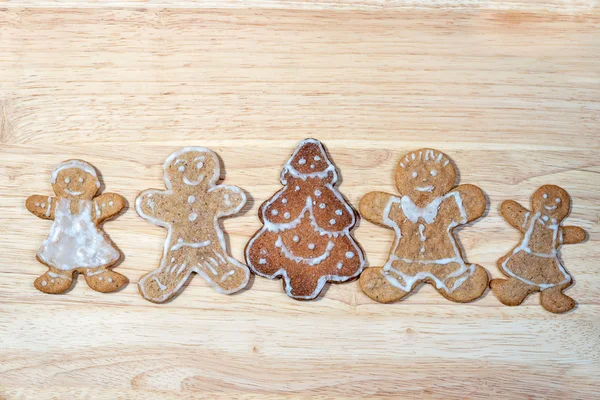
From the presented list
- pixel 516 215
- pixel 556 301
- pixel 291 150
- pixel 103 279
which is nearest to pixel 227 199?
pixel 291 150

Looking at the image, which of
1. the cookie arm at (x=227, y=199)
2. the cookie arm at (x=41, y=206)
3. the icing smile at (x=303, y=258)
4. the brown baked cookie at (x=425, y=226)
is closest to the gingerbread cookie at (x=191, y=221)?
the cookie arm at (x=227, y=199)

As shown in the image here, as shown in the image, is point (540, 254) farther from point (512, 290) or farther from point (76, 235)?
point (76, 235)

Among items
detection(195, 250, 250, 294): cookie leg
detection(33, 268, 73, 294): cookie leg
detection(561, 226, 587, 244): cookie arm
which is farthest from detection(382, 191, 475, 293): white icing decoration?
detection(33, 268, 73, 294): cookie leg

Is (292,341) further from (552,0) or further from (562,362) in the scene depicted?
(552,0)

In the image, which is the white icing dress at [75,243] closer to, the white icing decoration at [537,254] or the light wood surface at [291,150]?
the light wood surface at [291,150]

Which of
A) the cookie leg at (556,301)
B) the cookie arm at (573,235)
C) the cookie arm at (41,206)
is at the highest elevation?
the cookie arm at (41,206)
